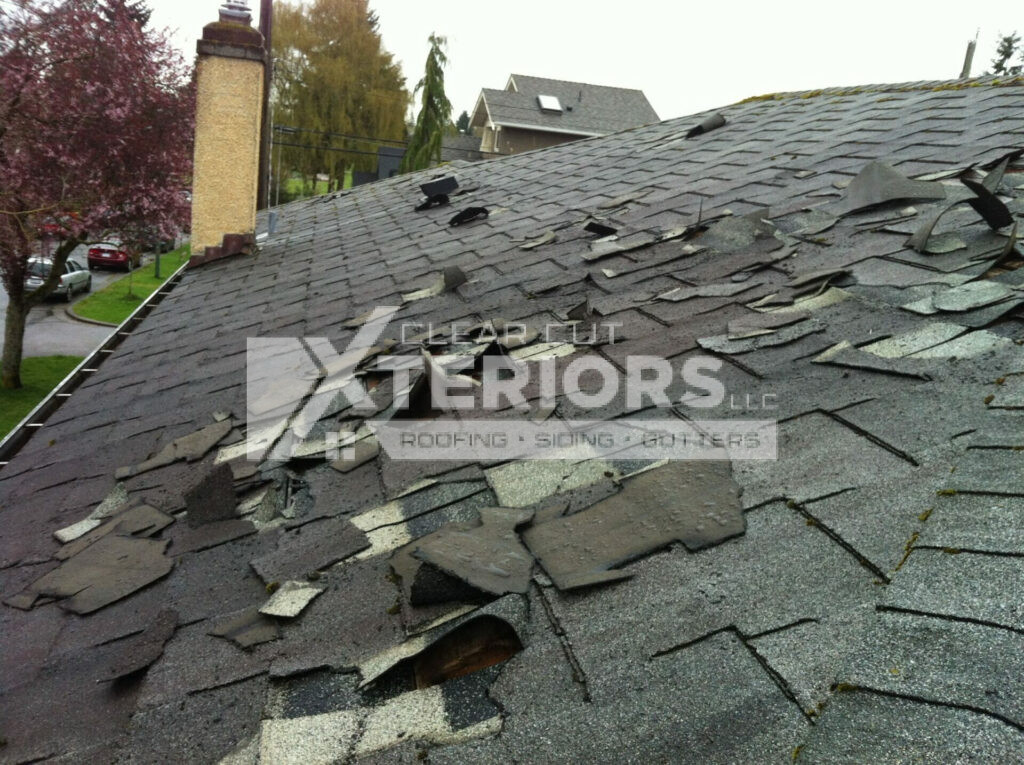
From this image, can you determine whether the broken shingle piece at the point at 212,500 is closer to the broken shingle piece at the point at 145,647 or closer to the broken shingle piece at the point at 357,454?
the broken shingle piece at the point at 357,454

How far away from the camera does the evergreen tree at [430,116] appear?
90.2 feet

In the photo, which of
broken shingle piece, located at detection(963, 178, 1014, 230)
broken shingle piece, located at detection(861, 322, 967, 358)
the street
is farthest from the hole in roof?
the street

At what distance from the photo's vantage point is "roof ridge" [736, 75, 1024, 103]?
20.3ft

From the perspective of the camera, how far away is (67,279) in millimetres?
23688

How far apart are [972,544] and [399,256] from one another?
5367 mm

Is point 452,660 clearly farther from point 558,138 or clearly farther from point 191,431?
point 558,138

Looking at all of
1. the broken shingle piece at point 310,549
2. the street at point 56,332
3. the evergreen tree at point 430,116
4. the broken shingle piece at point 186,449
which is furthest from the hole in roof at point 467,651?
the evergreen tree at point 430,116

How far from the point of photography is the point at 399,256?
6.21 metres

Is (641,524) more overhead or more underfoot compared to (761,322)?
more underfoot

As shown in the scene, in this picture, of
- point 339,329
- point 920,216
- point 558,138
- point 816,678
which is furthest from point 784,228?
point 558,138

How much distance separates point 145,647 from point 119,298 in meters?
27.2

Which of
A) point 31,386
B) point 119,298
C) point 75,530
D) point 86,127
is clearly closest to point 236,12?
point 86,127

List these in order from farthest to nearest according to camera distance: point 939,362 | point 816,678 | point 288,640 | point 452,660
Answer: point 939,362
point 288,640
point 452,660
point 816,678

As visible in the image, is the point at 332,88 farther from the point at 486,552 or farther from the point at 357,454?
the point at 486,552
